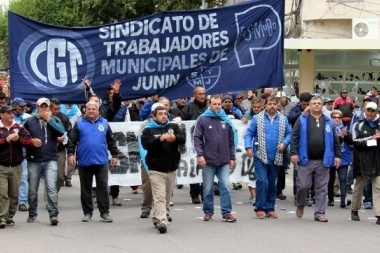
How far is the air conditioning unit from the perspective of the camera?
32.8 m

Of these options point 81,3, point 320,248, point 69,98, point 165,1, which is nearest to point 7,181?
point 69,98

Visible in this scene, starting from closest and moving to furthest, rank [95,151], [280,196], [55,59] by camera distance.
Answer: [95,151] < [55,59] < [280,196]

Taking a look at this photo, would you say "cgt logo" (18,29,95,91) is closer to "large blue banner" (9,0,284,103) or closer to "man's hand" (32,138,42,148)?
"large blue banner" (9,0,284,103)

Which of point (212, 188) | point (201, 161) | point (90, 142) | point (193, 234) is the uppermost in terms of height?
point (90, 142)

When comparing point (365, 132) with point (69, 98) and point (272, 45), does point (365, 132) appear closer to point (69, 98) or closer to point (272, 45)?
point (272, 45)

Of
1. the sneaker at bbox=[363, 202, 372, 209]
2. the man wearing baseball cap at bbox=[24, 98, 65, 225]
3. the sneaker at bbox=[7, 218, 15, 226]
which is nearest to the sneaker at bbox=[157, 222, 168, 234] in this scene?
the man wearing baseball cap at bbox=[24, 98, 65, 225]

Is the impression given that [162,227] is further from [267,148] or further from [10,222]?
[267,148]

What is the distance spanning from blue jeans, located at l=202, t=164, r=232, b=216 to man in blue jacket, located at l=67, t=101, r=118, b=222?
1.35 m

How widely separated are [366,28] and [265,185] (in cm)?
1916

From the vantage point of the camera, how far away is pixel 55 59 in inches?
627

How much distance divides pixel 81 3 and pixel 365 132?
3212 cm

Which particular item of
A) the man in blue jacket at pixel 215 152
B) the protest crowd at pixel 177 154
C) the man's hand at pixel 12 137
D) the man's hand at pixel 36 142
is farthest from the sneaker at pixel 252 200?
the man's hand at pixel 12 137

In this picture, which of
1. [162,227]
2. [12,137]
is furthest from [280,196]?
[12,137]

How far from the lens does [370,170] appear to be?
14805 mm
